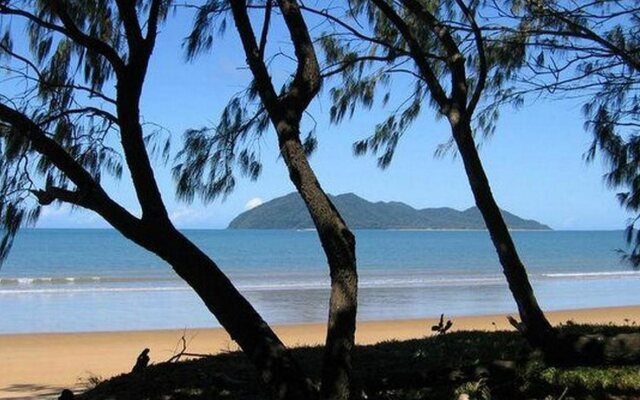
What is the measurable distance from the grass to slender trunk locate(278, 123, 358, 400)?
0.71 meters

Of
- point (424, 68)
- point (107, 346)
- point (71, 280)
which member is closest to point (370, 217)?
point (71, 280)

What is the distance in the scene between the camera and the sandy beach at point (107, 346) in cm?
1002

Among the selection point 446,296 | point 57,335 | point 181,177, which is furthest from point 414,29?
point 446,296

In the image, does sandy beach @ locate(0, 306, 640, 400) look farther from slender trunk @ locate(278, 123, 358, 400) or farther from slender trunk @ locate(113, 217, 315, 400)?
slender trunk @ locate(278, 123, 358, 400)

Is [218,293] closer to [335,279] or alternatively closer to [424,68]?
[335,279]

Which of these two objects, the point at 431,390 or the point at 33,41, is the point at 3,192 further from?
the point at 431,390

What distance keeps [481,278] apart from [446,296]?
29.1 ft

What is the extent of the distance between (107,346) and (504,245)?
29.5 ft

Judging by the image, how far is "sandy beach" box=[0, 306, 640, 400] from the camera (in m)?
10.0

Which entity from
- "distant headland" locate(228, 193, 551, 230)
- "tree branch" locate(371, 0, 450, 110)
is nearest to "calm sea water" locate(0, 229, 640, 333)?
"tree branch" locate(371, 0, 450, 110)

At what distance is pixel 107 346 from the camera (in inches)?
523

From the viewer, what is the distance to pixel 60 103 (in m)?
5.19

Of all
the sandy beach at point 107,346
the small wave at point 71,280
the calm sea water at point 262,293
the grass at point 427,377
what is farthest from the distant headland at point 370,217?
the grass at point 427,377

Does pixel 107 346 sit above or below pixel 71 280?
below
